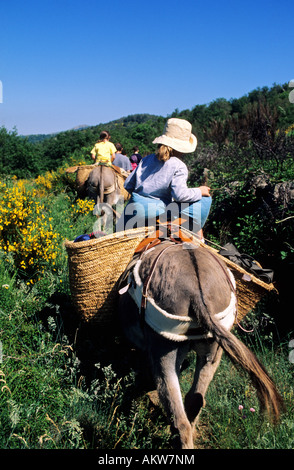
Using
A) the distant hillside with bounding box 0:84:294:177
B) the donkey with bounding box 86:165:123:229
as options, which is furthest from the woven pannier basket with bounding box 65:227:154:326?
the donkey with bounding box 86:165:123:229

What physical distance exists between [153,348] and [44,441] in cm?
107

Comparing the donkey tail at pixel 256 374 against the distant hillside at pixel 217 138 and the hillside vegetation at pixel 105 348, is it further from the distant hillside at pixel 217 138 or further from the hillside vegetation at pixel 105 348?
the distant hillside at pixel 217 138

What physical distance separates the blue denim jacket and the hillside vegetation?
1.46 metres

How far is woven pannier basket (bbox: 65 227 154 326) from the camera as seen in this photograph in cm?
311

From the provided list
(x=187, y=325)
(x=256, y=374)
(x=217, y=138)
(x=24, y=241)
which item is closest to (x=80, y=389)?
(x=187, y=325)

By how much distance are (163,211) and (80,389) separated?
Answer: 1781 millimetres

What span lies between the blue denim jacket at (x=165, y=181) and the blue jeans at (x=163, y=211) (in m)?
0.07

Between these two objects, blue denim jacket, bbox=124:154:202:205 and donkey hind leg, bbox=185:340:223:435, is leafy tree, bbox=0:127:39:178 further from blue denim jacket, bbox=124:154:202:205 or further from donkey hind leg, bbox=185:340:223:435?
donkey hind leg, bbox=185:340:223:435

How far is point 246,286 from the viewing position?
10.6 ft

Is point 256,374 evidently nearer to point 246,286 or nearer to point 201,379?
point 201,379

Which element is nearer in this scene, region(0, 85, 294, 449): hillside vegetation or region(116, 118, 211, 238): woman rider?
region(0, 85, 294, 449): hillside vegetation

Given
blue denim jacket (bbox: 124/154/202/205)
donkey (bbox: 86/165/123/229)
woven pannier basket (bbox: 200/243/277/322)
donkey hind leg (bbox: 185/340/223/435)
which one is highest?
blue denim jacket (bbox: 124/154/202/205)
